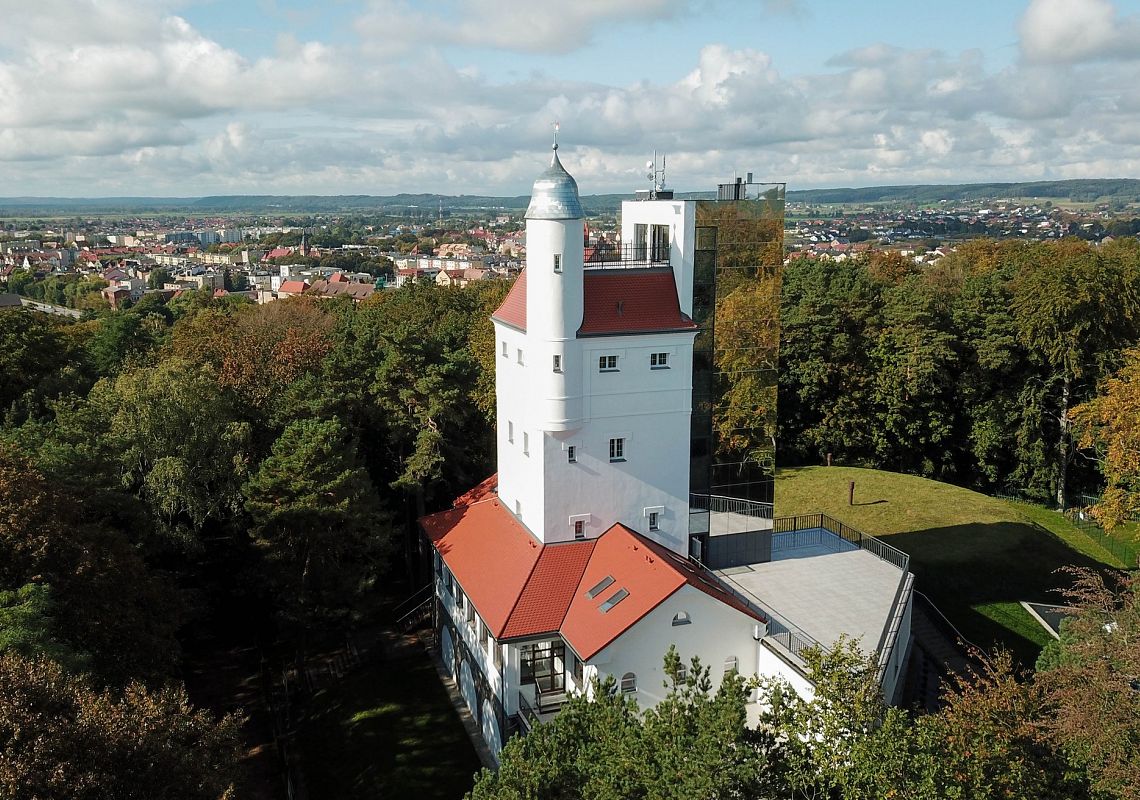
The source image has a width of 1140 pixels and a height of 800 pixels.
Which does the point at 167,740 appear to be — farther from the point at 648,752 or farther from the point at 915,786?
the point at 915,786

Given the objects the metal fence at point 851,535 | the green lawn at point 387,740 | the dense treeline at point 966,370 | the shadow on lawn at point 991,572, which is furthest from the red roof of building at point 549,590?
the dense treeline at point 966,370

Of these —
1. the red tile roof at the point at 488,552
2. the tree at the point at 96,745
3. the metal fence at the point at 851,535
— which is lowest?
the metal fence at the point at 851,535

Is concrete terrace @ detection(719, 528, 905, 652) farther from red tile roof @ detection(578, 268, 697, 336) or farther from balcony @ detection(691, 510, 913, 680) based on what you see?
red tile roof @ detection(578, 268, 697, 336)

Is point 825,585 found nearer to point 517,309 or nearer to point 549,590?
point 549,590

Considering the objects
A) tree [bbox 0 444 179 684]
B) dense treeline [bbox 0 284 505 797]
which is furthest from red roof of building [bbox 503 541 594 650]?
tree [bbox 0 444 179 684]

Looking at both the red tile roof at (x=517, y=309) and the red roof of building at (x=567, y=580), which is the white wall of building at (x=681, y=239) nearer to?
the red tile roof at (x=517, y=309)
